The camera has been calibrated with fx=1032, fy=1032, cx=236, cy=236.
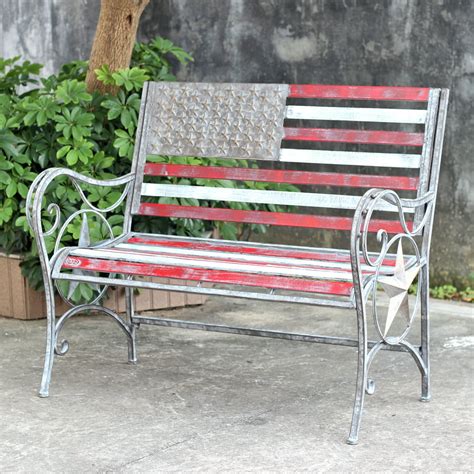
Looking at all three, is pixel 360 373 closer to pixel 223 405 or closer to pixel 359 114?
pixel 223 405

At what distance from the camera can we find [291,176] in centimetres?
391

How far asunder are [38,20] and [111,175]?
2114mm

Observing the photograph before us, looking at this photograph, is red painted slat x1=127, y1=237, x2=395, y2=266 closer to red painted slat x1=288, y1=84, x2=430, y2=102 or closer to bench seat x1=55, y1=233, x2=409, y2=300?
bench seat x1=55, y1=233, x2=409, y2=300

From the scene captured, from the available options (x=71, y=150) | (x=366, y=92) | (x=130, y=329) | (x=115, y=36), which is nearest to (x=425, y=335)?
(x=366, y=92)

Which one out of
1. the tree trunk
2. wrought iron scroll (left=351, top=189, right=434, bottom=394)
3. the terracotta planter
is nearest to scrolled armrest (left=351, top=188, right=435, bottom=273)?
wrought iron scroll (left=351, top=189, right=434, bottom=394)

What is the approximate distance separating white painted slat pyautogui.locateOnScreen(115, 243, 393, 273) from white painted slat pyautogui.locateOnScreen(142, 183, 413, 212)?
272mm

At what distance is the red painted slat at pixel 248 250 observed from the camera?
370 cm

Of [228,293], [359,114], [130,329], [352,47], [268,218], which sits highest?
[352,47]

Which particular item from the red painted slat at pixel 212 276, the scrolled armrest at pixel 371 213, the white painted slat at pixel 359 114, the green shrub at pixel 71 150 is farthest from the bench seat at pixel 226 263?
the green shrub at pixel 71 150

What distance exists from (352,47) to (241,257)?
227 cm

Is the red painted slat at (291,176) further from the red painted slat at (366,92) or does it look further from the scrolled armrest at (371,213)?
the red painted slat at (366,92)

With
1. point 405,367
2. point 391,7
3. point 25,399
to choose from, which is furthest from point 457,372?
point 391,7

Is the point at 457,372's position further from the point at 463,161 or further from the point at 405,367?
the point at 463,161

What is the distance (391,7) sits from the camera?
5418 millimetres
